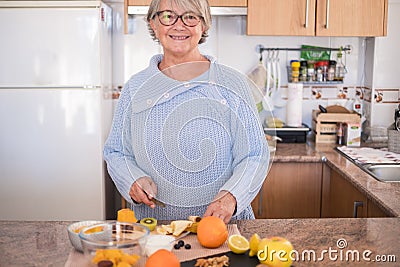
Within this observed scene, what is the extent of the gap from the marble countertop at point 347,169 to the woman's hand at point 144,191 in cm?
78

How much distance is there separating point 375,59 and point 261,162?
1.85 m

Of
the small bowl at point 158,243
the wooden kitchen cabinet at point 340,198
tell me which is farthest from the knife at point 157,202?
the wooden kitchen cabinet at point 340,198

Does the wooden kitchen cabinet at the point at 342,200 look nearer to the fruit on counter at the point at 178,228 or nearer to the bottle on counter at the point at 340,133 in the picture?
the bottle on counter at the point at 340,133

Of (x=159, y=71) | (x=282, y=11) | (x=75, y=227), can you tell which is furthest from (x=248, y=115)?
(x=282, y=11)

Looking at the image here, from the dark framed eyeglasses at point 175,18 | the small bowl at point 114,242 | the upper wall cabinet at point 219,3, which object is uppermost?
the upper wall cabinet at point 219,3

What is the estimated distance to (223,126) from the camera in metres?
1.69

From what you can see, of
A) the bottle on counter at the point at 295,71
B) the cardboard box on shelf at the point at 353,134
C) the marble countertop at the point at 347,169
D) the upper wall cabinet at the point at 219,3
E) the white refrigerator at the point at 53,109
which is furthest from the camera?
the bottle on counter at the point at 295,71

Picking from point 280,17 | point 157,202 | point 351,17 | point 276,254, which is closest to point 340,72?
point 351,17

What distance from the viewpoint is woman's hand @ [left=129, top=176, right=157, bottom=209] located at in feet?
5.42

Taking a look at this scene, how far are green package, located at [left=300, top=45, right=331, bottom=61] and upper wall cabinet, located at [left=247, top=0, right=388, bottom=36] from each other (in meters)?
0.29

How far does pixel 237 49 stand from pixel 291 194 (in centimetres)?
93

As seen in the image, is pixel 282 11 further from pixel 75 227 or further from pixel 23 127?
pixel 75 227

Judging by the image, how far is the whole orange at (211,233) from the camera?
1.37m

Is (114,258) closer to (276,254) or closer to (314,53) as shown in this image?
(276,254)
